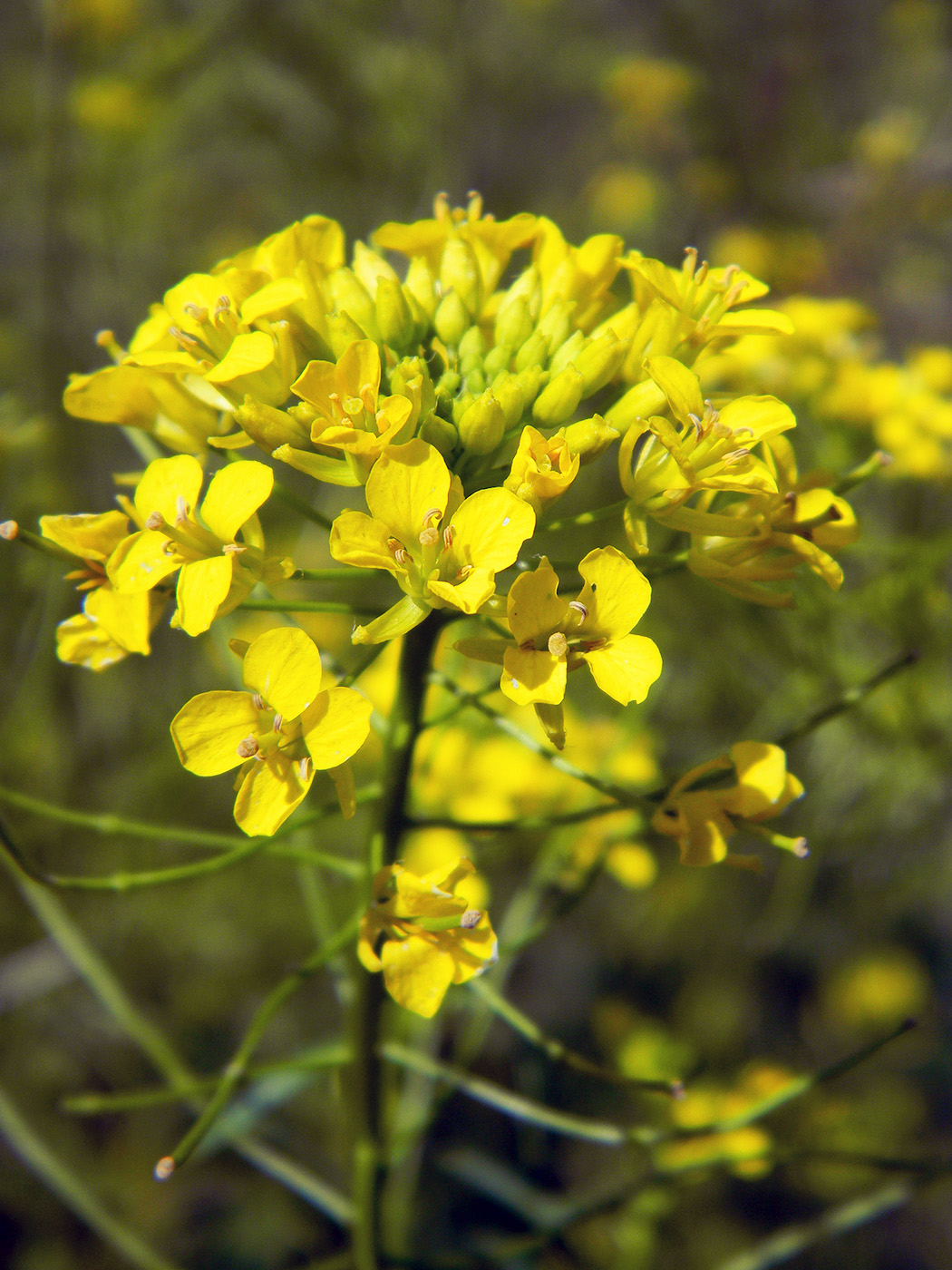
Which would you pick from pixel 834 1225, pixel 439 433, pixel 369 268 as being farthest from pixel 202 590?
pixel 834 1225

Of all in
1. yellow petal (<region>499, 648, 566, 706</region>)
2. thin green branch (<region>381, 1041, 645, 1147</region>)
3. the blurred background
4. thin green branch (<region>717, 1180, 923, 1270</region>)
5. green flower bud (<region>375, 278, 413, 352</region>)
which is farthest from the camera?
the blurred background

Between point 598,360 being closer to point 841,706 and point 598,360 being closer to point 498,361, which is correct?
point 498,361

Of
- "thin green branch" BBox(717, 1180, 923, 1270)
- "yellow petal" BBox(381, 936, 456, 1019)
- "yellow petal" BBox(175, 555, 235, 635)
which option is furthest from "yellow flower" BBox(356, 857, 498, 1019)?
"thin green branch" BBox(717, 1180, 923, 1270)

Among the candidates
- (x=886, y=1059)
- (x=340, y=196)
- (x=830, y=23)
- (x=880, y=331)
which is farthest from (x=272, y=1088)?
(x=830, y=23)

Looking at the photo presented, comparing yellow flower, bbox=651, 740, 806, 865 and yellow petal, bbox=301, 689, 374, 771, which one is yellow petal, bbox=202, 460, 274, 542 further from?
yellow flower, bbox=651, 740, 806, 865

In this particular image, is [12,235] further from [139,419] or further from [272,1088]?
[272,1088]

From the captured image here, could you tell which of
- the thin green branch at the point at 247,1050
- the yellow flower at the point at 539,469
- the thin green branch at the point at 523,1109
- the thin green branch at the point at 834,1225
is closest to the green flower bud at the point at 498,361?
the yellow flower at the point at 539,469
